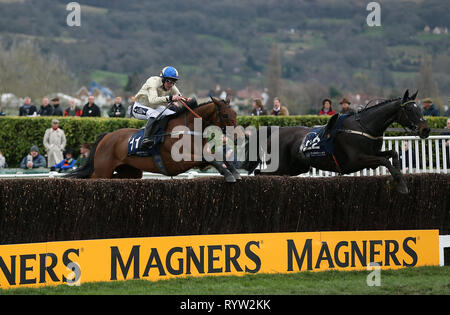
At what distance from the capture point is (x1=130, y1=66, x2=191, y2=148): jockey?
10.4 m

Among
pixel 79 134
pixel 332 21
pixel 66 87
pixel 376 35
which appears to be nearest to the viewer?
pixel 79 134

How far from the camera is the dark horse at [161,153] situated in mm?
10016

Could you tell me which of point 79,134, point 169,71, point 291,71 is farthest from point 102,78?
point 169,71

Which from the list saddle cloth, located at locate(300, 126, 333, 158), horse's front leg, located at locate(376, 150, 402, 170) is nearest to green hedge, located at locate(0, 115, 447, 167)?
saddle cloth, located at locate(300, 126, 333, 158)

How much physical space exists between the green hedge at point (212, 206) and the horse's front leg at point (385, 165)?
0.12m

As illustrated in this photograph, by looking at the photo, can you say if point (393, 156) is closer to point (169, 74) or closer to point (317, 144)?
Result: point (317, 144)

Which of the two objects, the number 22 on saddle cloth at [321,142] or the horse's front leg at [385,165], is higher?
the number 22 on saddle cloth at [321,142]

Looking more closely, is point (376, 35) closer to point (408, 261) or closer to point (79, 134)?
point (79, 134)

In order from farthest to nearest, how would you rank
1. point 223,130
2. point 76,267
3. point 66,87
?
point 66,87
point 223,130
point 76,267

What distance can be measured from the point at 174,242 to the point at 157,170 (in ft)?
8.41

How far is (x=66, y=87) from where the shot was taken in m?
65.9

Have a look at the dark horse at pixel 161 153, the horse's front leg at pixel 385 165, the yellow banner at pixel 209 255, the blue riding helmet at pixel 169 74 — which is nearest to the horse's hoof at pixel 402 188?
the horse's front leg at pixel 385 165

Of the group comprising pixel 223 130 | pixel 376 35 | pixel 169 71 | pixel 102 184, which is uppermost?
pixel 376 35

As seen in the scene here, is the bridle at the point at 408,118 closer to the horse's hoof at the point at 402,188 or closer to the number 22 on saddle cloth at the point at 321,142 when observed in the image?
the number 22 on saddle cloth at the point at 321,142
